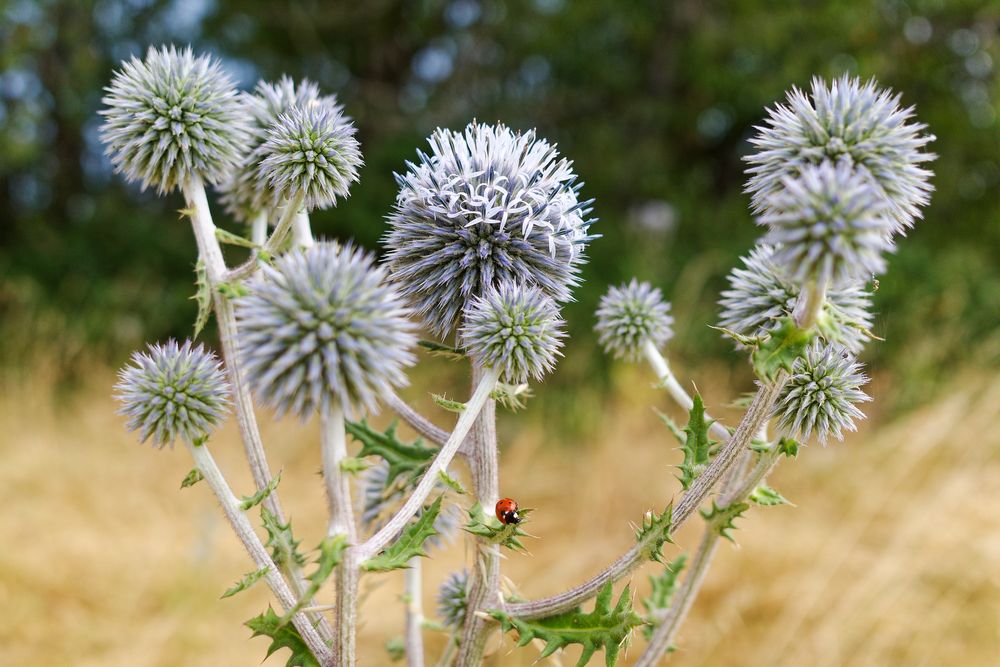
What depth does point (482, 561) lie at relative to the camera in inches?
57.2

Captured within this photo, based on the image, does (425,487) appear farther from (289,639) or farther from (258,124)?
(258,124)

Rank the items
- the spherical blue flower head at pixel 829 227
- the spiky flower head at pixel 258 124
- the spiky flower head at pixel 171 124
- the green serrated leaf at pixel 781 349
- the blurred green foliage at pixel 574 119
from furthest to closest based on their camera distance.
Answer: the blurred green foliage at pixel 574 119, the spiky flower head at pixel 258 124, the spiky flower head at pixel 171 124, the green serrated leaf at pixel 781 349, the spherical blue flower head at pixel 829 227

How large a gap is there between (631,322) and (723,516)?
60cm

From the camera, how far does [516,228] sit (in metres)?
1.50

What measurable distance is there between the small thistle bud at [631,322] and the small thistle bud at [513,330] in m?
0.48

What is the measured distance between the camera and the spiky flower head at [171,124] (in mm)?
1755

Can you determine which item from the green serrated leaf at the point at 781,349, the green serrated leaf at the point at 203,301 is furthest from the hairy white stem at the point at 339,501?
the green serrated leaf at the point at 781,349

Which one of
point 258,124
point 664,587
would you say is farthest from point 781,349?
point 258,124

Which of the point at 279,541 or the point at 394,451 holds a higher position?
the point at 394,451

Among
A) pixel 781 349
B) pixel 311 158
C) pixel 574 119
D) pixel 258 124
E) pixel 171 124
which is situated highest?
pixel 574 119

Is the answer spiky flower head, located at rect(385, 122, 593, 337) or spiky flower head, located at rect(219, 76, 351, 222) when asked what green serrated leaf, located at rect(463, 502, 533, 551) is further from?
spiky flower head, located at rect(219, 76, 351, 222)

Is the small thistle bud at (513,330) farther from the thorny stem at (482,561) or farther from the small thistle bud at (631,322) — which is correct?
the small thistle bud at (631,322)

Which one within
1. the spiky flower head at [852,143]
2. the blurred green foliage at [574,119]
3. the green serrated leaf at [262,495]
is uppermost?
the blurred green foliage at [574,119]

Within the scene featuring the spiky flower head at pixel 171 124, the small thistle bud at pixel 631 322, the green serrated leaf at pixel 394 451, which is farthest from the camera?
the small thistle bud at pixel 631 322
